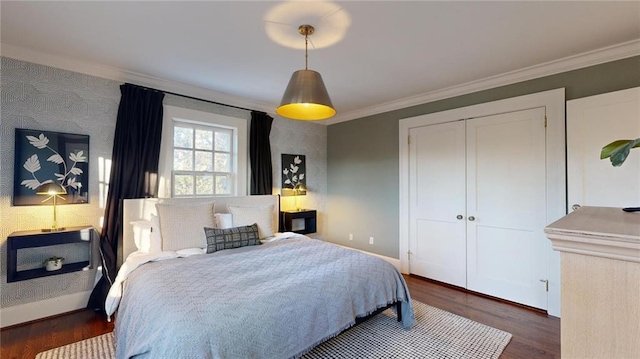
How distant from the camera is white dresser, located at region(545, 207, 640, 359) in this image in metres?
0.54

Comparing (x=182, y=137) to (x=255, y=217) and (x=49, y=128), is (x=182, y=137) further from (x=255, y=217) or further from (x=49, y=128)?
(x=255, y=217)

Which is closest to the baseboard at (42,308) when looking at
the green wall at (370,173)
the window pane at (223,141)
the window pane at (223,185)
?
the window pane at (223,185)

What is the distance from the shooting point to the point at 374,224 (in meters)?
4.42

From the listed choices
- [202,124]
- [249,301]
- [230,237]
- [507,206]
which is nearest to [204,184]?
[202,124]

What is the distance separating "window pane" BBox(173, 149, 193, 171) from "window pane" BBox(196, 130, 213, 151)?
0.54ft

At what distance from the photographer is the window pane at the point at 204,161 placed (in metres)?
3.69

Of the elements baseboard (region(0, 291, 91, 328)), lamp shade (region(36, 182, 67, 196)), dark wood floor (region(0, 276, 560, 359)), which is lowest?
→ dark wood floor (region(0, 276, 560, 359))

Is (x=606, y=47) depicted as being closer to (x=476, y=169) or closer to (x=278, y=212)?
(x=476, y=169)

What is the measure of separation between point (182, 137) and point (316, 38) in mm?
2222

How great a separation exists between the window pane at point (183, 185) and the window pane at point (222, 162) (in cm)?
39

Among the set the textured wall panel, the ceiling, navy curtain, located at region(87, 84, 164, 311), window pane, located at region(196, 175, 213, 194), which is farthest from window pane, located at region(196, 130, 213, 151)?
the textured wall panel

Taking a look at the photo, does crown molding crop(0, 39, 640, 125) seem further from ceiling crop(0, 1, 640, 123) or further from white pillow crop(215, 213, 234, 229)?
white pillow crop(215, 213, 234, 229)

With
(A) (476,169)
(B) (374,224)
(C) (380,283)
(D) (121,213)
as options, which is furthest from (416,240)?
(D) (121,213)

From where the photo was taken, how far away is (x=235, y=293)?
5.66 feet
